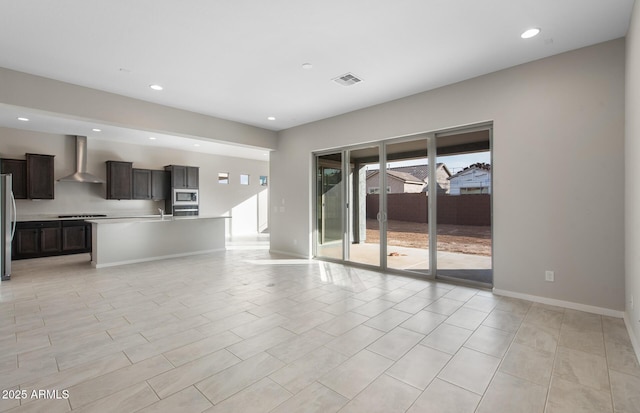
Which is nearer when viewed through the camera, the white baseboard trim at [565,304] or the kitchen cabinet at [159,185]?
the white baseboard trim at [565,304]

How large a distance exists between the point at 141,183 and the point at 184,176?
120cm

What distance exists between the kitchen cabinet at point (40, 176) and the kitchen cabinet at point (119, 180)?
1.16m

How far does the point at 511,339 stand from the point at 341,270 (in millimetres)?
3123

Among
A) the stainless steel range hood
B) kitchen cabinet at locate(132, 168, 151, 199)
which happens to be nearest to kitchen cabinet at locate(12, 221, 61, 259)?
the stainless steel range hood

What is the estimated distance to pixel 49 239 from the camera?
6859 millimetres

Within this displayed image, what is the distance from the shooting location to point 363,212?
5828 millimetres

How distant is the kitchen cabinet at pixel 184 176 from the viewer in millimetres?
8945

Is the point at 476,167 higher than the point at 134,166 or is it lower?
lower

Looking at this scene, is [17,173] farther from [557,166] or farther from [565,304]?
[565,304]

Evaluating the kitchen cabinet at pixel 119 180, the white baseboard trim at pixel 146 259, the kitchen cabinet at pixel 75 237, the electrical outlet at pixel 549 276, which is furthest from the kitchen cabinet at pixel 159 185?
the electrical outlet at pixel 549 276

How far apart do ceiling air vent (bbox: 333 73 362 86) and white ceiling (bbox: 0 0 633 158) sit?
0.32ft

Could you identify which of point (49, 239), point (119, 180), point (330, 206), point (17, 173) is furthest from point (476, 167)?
point (17, 173)

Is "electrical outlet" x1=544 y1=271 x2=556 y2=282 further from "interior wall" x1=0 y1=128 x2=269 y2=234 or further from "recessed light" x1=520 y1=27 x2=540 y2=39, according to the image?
"interior wall" x1=0 y1=128 x2=269 y2=234

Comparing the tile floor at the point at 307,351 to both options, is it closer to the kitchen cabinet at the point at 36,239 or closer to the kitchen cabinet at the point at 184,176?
the kitchen cabinet at the point at 36,239
